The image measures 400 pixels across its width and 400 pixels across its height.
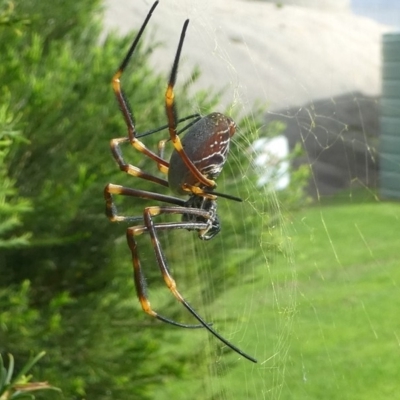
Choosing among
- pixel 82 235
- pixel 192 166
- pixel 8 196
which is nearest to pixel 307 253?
pixel 192 166

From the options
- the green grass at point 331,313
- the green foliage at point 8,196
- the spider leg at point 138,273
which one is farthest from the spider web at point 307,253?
the green foliage at point 8,196

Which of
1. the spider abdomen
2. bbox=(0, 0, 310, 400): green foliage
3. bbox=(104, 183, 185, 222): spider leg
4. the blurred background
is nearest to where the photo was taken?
the spider abdomen

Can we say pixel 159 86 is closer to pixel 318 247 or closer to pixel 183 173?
pixel 318 247

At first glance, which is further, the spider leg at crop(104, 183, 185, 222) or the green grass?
the spider leg at crop(104, 183, 185, 222)

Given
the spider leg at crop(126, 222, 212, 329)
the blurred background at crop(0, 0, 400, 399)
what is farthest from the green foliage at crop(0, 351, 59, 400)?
the blurred background at crop(0, 0, 400, 399)

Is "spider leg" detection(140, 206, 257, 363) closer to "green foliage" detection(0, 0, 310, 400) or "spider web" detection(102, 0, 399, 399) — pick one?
"spider web" detection(102, 0, 399, 399)

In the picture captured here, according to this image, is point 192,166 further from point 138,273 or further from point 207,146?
point 138,273

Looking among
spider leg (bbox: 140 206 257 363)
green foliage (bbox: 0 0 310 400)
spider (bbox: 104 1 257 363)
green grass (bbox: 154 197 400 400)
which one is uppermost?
spider (bbox: 104 1 257 363)
